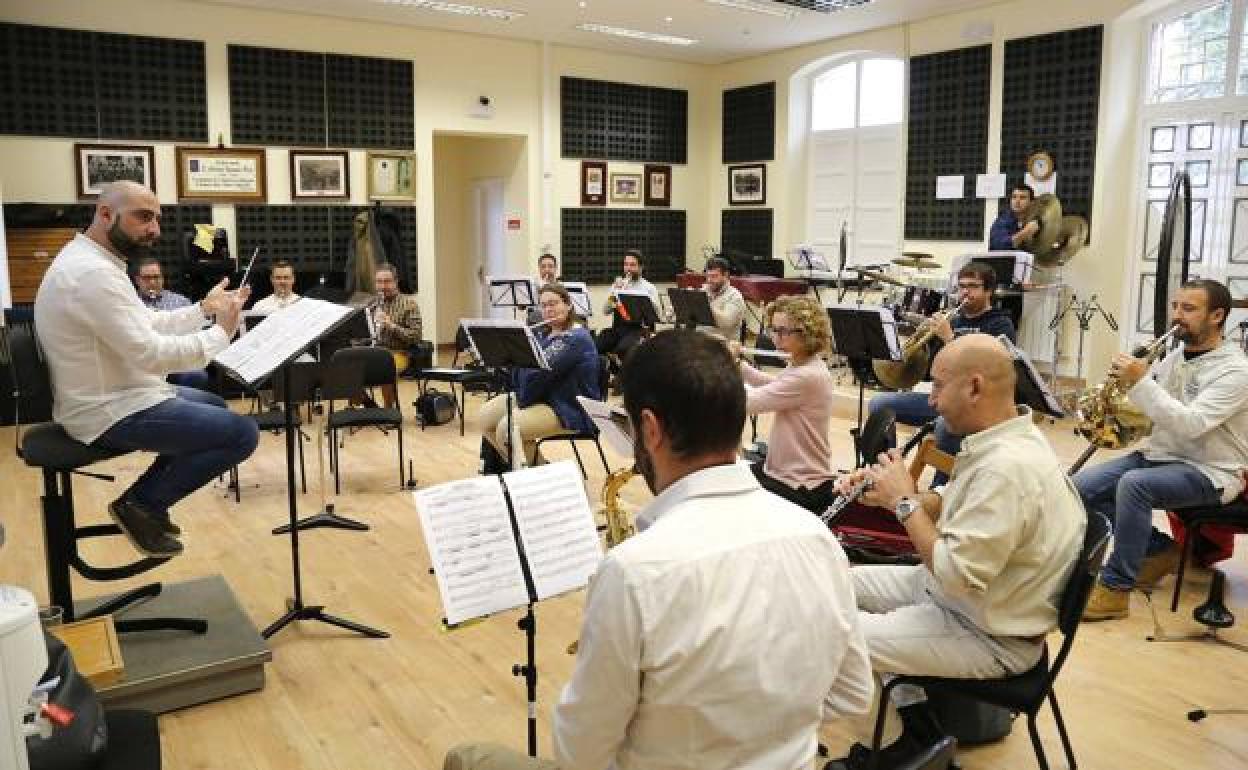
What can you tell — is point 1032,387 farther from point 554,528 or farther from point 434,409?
point 434,409

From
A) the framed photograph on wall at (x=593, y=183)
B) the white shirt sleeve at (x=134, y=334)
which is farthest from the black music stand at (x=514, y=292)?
the white shirt sleeve at (x=134, y=334)

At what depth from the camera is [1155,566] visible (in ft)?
14.6

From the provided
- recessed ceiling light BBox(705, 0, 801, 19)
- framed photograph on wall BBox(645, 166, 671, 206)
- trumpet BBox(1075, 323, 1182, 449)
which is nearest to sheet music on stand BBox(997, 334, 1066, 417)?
trumpet BBox(1075, 323, 1182, 449)

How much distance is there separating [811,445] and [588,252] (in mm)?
8422

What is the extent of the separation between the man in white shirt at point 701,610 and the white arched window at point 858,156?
9.76 meters

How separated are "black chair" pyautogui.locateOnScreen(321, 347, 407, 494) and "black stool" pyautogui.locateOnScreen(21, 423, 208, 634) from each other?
6.28 feet

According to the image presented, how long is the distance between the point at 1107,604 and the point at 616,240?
9.10m

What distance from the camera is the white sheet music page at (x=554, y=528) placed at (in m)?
2.38

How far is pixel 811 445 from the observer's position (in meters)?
4.13

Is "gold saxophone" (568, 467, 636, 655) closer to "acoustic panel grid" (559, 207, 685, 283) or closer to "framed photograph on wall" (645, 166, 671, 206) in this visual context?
"acoustic panel grid" (559, 207, 685, 283)

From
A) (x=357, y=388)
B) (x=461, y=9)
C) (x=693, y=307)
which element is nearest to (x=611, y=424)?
(x=357, y=388)

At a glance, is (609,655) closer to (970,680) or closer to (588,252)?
(970,680)

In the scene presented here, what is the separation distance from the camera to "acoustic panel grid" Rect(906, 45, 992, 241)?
9797mm

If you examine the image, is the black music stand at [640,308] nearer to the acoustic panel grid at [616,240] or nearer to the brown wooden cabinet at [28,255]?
the acoustic panel grid at [616,240]
